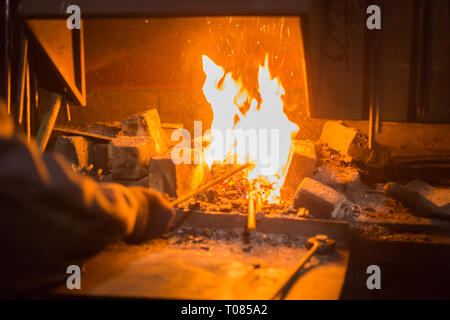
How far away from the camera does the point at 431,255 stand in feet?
11.2

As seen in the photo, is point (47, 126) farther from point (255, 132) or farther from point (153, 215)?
point (153, 215)

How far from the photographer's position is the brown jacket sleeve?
54.3 inches

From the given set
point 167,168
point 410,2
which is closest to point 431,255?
point 410,2

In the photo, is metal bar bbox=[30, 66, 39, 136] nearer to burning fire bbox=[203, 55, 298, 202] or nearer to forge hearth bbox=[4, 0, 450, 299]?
forge hearth bbox=[4, 0, 450, 299]

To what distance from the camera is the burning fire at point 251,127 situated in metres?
4.88

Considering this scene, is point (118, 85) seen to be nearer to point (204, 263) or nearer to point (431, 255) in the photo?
point (204, 263)

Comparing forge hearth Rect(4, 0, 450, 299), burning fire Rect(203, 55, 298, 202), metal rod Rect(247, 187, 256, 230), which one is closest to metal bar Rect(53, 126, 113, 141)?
forge hearth Rect(4, 0, 450, 299)

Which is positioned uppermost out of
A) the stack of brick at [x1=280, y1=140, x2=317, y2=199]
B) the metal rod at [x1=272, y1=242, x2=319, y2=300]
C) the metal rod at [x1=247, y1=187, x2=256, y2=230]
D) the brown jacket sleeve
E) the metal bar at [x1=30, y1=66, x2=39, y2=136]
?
the metal bar at [x1=30, y1=66, x2=39, y2=136]

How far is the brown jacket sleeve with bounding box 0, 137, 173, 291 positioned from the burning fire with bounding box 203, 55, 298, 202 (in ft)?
9.59

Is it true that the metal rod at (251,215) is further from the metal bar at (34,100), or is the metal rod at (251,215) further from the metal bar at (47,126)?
the metal bar at (34,100)

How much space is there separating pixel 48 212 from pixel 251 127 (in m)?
3.81

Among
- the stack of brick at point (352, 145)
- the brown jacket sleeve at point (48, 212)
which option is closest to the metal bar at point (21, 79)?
the brown jacket sleeve at point (48, 212)

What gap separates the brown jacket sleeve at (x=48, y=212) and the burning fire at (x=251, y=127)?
2.92m

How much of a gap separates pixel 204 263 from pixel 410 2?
272cm
